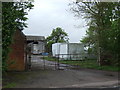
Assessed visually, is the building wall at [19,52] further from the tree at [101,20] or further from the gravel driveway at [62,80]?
the tree at [101,20]

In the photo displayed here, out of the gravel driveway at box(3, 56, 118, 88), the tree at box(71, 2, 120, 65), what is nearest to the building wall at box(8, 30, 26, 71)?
the gravel driveway at box(3, 56, 118, 88)

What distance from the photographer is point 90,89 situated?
920 centimetres

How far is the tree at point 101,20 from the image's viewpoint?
62.0 feet

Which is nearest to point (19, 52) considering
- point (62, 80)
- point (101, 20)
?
point (62, 80)

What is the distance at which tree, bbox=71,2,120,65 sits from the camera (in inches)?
744

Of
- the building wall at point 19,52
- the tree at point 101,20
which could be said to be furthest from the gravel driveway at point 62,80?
the tree at point 101,20

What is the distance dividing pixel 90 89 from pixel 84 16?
45.8 ft

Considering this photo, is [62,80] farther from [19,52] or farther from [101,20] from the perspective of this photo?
[101,20]

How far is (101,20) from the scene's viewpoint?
21.3 metres

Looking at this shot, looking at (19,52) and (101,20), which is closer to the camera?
(19,52)

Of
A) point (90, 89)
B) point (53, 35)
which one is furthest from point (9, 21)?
point (53, 35)

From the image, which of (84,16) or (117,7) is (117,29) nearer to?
(117,7)

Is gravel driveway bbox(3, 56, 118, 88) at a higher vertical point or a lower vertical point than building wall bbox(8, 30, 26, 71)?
lower

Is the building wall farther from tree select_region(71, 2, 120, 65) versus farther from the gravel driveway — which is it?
tree select_region(71, 2, 120, 65)
